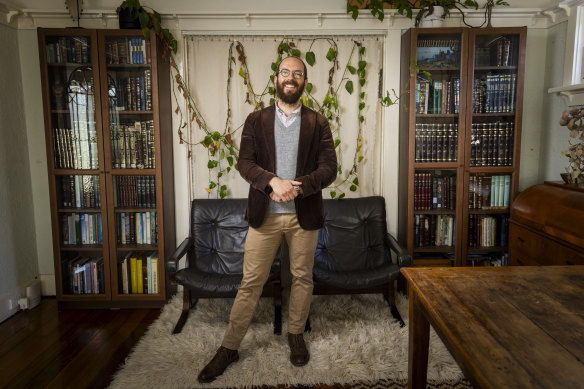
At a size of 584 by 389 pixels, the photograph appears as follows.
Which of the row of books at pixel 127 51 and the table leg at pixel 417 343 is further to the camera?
the row of books at pixel 127 51

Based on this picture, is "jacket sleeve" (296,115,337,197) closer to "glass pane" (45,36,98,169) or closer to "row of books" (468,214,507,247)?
"row of books" (468,214,507,247)

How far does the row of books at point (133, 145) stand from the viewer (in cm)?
273

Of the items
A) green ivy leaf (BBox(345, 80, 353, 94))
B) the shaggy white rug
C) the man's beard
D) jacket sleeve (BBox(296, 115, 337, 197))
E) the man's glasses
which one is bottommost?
the shaggy white rug

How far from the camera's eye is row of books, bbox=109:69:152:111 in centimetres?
270

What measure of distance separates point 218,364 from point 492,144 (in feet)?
7.72

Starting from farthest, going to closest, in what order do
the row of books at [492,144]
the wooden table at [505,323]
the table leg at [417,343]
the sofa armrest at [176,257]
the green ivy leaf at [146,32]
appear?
the row of books at [492,144], the green ivy leaf at [146,32], the sofa armrest at [176,257], the table leg at [417,343], the wooden table at [505,323]

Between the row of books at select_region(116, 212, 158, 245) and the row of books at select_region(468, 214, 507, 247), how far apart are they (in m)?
2.35

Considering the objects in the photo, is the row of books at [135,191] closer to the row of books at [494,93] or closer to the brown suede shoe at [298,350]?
the brown suede shoe at [298,350]

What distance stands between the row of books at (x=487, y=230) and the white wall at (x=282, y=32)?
1.41ft

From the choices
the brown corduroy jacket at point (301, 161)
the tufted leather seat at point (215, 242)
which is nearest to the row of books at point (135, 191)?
the tufted leather seat at point (215, 242)

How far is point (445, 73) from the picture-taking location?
9.07 feet

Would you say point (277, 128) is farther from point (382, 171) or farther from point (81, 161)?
point (81, 161)

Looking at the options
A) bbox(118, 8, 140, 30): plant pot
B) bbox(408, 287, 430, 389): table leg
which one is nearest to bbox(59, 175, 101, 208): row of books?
bbox(118, 8, 140, 30): plant pot

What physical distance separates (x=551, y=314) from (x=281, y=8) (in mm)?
2575
